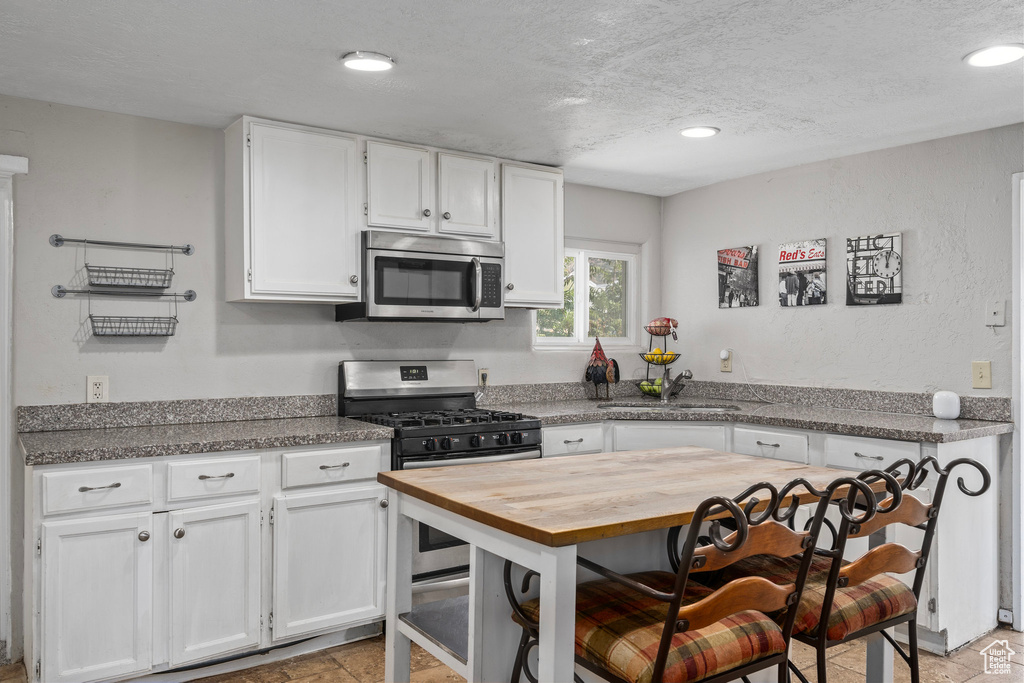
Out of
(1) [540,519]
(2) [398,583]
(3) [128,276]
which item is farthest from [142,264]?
(1) [540,519]

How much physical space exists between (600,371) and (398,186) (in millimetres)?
1683

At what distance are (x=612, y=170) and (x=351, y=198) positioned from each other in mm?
1541

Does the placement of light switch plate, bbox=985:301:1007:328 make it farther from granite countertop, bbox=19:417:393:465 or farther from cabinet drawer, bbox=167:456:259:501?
cabinet drawer, bbox=167:456:259:501

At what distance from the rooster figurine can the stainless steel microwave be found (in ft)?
2.91

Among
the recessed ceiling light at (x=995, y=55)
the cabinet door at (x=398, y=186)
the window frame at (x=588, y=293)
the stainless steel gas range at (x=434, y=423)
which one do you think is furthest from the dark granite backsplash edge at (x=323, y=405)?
the recessed ceiling light at (x=995, y=55)

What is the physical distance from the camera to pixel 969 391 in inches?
130

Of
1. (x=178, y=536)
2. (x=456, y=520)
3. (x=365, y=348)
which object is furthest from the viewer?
(x=365, y=348)

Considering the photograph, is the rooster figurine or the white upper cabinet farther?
the rooster figurine

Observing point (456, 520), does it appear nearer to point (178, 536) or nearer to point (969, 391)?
point (178, 536)

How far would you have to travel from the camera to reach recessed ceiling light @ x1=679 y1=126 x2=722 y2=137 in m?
3.32

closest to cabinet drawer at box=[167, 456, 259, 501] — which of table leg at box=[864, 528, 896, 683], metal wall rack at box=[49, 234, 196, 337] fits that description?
metal wall rack at box=[49, 234, 196, 337]

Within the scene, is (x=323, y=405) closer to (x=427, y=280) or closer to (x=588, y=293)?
(x=427, y=280)

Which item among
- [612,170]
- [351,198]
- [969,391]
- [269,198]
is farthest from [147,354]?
[969,391]

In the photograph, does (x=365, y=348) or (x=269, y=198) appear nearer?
(x=269, y=198)
